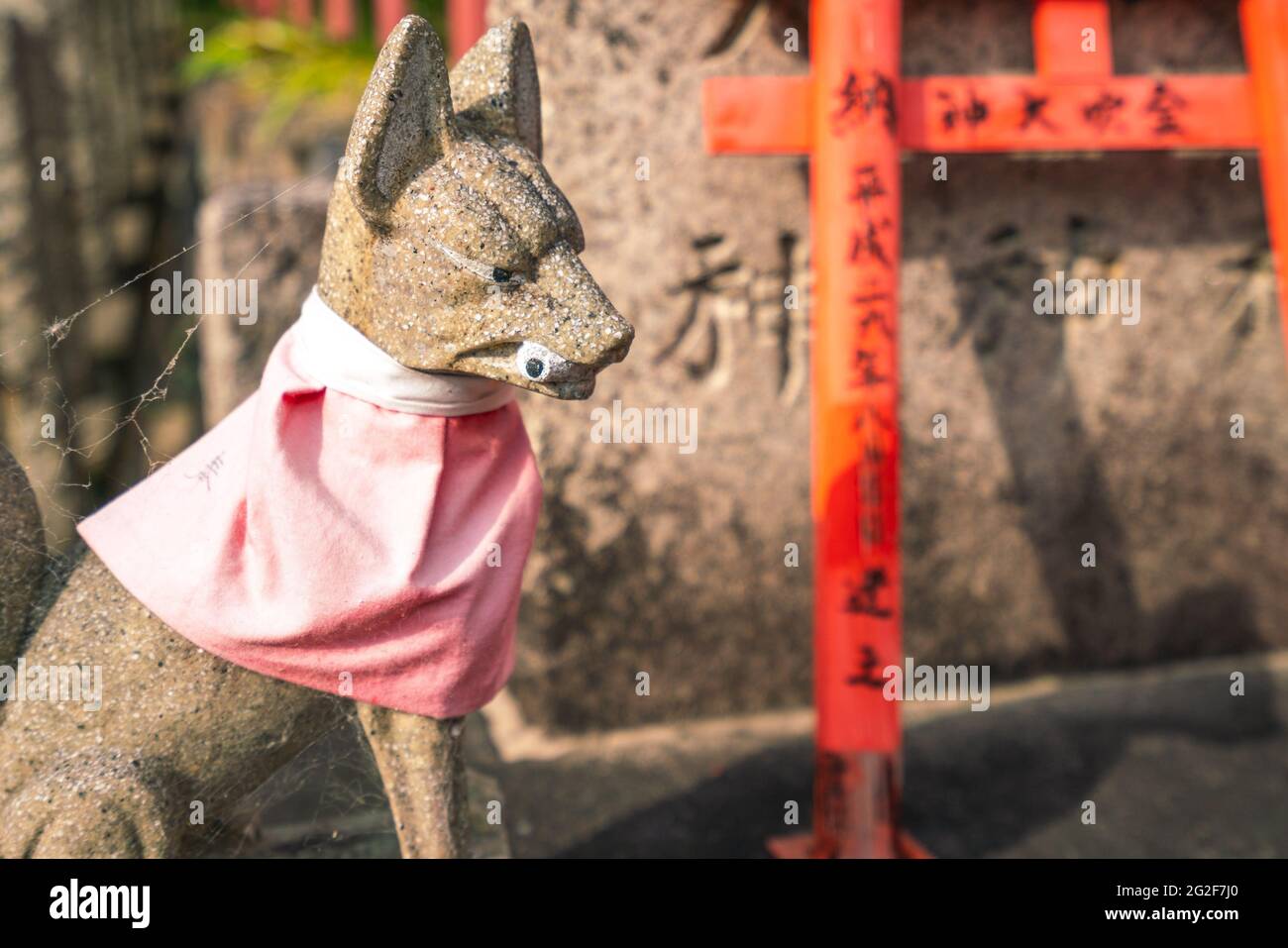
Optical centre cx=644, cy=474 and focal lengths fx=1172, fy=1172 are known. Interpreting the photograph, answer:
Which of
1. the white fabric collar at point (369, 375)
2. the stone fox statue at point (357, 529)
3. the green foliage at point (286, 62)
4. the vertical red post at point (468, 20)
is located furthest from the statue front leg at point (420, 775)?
the green foliage at point (286, 62)

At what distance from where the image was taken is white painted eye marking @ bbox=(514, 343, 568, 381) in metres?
1.56

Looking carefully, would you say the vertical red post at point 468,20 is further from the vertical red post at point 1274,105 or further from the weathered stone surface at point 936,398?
the vertical red post at point 1274,105

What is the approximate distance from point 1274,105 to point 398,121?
2288mm

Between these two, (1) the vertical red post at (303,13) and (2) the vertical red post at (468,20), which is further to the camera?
(1) the vertical red post at (303,13)

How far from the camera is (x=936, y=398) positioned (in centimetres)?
332

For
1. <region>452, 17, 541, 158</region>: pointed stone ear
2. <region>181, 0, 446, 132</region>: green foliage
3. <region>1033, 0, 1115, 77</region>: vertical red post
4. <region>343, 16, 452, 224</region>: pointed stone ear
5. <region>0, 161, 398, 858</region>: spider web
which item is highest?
→ <region>181, 0, 446, 132</region>: green foliage

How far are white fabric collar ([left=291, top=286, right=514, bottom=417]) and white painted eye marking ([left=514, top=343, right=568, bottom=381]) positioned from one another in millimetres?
128

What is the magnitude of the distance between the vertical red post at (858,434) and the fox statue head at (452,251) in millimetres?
1098

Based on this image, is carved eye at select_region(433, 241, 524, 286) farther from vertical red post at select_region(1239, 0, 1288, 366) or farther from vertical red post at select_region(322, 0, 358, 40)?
vertical red post at select_region(322, 0, 358, 40)

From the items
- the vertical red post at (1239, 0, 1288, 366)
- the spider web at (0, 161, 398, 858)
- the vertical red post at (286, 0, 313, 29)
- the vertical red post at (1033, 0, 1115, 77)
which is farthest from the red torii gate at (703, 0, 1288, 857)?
the vertical red post at (286, 0, 313, 29)

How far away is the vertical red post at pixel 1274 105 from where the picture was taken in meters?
2.81

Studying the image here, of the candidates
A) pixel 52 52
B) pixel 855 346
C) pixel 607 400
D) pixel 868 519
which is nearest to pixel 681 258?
pixel 607 400

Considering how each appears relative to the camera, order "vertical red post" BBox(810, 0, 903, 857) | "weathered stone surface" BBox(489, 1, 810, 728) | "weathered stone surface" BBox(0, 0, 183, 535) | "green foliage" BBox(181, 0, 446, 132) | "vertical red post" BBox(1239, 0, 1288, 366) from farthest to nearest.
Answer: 1. "green foliage" BBox(181, 0, 446, 132)
2. "weathered stone surface" BBox(0, 0, 183, 535)
3. "weathered stone surface" BBox(489, 1, 810, 728)
4. "vertical red post" BBox(1239, 0, 1288, 366)
5. "vertical red post" BBox(810, 0, 903, 857)

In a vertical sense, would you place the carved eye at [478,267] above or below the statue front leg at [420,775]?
above
